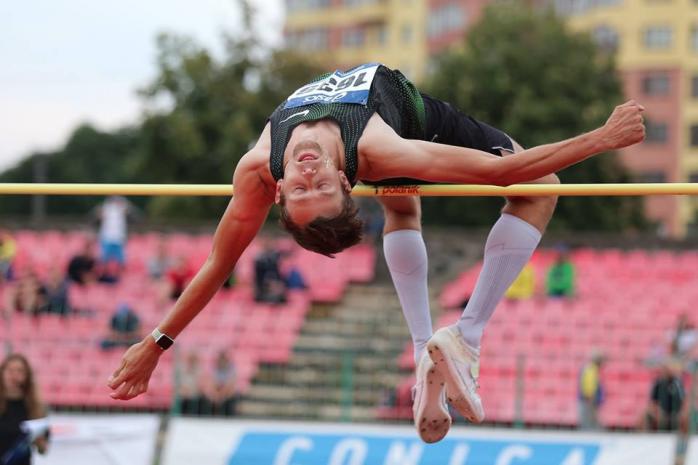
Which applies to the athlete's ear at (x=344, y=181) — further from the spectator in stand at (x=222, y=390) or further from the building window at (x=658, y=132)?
the building window at (x=658, y=132)

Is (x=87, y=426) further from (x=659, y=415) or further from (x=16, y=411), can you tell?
(x=659, y=415)

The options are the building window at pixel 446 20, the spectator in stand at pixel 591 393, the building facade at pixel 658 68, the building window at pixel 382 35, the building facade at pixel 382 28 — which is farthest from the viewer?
the building window at pixel 382 35

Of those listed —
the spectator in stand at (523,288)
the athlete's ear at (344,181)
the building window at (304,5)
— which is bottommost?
the spectator in stand at (523,288)

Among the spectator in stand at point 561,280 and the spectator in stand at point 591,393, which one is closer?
the spectator in stand at point 591,393

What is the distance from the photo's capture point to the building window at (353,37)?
182 ft

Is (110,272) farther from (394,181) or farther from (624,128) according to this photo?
(624,128)

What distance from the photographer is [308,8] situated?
5819cm

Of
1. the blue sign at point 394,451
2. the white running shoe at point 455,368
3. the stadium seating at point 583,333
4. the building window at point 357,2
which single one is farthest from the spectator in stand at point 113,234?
the building window at point 357,2

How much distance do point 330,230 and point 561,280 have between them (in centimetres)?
1016

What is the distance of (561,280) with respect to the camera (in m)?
14.4

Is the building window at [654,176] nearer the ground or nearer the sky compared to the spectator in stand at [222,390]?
nearer the sky

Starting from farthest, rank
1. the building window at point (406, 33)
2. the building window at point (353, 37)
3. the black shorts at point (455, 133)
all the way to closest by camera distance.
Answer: the building window at point (353, 37) → the building window at point (406, 33) → the black shorts at point (455, 133)

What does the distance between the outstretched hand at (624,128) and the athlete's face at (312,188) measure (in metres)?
1.02

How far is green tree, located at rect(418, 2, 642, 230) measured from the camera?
104 ft
